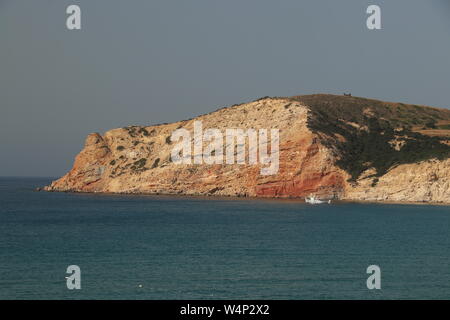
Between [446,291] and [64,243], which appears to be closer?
[446,291]

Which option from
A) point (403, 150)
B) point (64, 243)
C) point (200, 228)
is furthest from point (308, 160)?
point (64, 243)

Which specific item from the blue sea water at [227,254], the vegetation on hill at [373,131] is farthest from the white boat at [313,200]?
the blue sea water at [227,254]

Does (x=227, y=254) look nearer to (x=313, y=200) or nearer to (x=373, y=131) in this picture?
(x=313, y=200)

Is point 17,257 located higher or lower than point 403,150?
lower

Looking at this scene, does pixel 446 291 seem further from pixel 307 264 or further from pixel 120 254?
pixel 120 254

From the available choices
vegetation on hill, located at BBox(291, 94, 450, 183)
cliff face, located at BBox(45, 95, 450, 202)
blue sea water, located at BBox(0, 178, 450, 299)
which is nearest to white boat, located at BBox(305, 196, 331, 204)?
cliff face, located at BBox(45, 95, 450, 202)

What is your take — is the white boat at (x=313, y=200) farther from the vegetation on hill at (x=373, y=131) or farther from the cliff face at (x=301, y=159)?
the vegetation on hill at (x=373, y=131)
